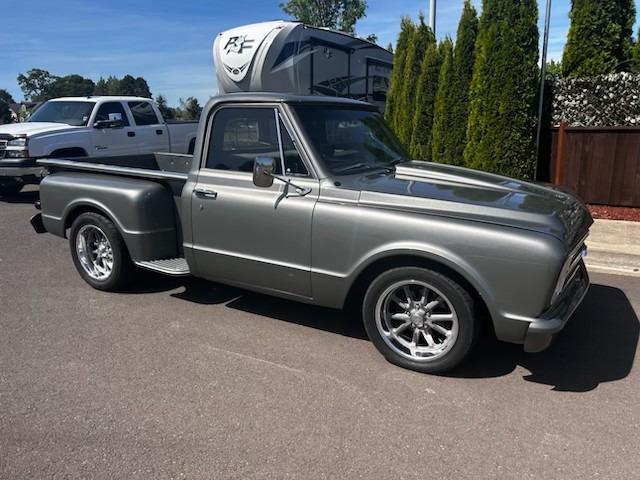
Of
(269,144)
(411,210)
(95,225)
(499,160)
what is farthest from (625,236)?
(95,225)

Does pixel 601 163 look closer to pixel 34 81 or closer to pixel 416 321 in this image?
pixel 416 321

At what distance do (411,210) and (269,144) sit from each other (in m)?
1.32

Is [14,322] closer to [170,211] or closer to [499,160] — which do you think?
[170,211]

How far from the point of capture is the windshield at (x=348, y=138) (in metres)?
4.24

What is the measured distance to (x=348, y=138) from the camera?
14.9 feet

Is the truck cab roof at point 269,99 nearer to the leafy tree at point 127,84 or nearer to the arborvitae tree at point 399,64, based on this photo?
the arborvitae tree at point 399,64

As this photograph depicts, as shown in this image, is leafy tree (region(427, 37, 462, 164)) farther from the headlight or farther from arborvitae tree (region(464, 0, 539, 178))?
the headlight

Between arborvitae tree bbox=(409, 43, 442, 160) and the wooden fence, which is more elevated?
arborvitae tree bbox=(409, 43, 442, 160)

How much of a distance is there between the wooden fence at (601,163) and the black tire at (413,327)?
6322 mm

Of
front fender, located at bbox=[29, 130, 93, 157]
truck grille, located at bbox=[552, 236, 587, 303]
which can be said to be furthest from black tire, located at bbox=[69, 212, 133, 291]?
front fender, located at bbox=[29, 130, 93, 157]

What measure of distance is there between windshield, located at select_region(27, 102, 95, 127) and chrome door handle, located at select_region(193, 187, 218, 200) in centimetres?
813

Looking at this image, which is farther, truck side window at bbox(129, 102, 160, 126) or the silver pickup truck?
truck side window at bbox(129, 102, 160, 126)

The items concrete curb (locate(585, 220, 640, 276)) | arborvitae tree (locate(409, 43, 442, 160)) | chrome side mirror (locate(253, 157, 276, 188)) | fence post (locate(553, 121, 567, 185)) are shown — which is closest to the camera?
chrome side mirror (locate(253, 157, 276, 188))

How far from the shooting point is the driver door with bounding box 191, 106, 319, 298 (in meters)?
4.11
